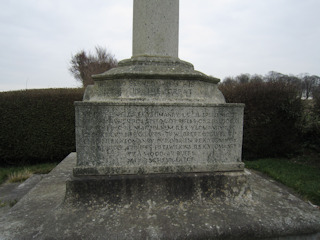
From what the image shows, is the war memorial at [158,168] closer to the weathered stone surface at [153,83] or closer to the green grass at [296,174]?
the weathered stone surface at [153,83]

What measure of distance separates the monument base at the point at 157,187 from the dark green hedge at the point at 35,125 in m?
4.44

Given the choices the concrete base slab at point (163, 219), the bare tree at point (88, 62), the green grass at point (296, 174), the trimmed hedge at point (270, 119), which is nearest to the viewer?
the concrete base slab at point (163, 219)

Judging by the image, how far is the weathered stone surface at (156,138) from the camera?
7.40 feet

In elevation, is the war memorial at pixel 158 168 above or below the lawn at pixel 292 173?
above

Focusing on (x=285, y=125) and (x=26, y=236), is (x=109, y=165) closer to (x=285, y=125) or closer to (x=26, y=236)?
(x=26, y=236)

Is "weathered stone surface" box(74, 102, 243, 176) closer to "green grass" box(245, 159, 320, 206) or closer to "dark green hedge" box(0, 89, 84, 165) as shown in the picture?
"green grass" box(245, 159, 320, 206)

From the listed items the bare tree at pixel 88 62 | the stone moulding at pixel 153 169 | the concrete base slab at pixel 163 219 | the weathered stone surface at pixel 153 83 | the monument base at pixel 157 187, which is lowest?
the concrete base slab at pixel 163 219

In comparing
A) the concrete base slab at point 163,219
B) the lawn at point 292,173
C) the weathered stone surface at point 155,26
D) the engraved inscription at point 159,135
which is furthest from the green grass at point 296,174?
the weathered stone surface at point 155,26

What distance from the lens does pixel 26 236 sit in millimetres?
1746

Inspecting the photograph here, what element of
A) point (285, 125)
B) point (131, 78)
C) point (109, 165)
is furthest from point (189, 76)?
point (285, 125)

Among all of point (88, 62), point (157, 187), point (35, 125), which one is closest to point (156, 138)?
point (157, 187)

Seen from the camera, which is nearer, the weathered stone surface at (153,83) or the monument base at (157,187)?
the monument base at (157,187)

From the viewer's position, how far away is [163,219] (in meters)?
2.00

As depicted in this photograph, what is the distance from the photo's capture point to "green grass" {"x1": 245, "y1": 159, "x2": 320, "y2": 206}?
3.74 m
